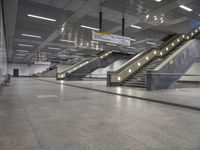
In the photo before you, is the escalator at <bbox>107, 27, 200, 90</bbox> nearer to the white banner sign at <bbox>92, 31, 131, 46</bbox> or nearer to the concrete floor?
the white banner sign at <bbox>92, 31, 131, 46</bbox>

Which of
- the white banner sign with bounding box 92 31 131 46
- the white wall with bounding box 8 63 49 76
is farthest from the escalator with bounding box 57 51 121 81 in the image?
the white wall with bounding box 8 63 49 76

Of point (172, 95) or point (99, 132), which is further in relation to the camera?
point (172, 95)

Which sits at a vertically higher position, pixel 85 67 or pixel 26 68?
pixel 26 68

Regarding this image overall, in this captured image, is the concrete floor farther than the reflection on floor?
No

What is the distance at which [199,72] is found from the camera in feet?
51.5

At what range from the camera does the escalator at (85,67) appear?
59.2 feet

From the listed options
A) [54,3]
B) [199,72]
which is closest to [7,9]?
[54,3]

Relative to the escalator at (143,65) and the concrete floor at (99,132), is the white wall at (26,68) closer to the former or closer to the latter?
the escalator at (143,65)

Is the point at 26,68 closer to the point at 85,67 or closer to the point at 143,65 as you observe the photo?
the point at 85,67

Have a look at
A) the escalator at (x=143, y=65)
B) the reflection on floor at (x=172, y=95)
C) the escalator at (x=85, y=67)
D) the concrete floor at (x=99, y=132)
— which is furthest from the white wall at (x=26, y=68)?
the concrete floor at (x=99, y=132)

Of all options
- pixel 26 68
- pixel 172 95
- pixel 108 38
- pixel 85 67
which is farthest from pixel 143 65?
pixel 26 68

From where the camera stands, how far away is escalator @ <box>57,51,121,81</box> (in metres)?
18.0

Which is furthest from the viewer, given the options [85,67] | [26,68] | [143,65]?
[26,68]

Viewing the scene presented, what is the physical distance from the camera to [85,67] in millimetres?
19203
